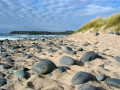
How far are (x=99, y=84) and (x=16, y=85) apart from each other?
50.4 inches

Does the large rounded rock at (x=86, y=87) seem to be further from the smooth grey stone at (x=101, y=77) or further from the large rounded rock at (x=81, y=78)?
the smooth grey stone at (x=101, y=77)

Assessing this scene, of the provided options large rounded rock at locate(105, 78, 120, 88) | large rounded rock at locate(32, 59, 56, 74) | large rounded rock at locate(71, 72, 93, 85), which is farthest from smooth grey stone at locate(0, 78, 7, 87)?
large rounded rock at locate(105, 78, 120, 88)

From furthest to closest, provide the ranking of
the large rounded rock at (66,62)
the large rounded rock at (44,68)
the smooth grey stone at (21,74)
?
the large rounded rock at (66,62) → the large rounded rock at (44,68) → the smooth grey stone at (21,74)

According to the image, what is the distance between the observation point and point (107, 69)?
281 cm

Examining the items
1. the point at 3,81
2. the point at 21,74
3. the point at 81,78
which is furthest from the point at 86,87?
the point at 3,81

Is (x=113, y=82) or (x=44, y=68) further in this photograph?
(x=44, y=68)

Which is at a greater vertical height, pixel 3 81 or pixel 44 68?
pixel 44 68

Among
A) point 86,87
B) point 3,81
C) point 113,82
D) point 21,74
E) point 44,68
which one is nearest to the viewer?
point 86,87

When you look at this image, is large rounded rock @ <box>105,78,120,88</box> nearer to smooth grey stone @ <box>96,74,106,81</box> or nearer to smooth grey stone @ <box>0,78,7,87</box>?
smooth grey stone @ <box>96,74,106,81</box>

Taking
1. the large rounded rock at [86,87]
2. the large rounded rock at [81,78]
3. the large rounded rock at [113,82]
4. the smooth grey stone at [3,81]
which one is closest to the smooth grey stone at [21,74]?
the smooth grey stone at [3,81]

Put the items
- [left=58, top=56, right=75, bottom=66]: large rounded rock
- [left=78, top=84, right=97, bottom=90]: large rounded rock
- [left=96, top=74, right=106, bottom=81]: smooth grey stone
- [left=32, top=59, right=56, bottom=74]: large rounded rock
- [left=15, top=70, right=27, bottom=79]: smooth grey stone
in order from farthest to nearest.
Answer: [left=58, top=56, right=75, bottom=66]: large rounded rock, [left=32, top=59, right=56, bottom=74]: large rounded rock, [left=15, top=70, right=27, bottom=79]: smooth grey stone, [left=96, top=74, right=106, bottom=81]: smooth grey stone, [left=78, top=84, right=97, bottom=90]: large rounded rock

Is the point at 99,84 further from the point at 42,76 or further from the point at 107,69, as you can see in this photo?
the point at 42,76

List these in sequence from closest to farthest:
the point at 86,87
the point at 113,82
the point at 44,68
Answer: the point at 86,87 → the point at 113,82 → the point at 44,68

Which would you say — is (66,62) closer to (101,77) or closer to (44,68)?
(44,68)
